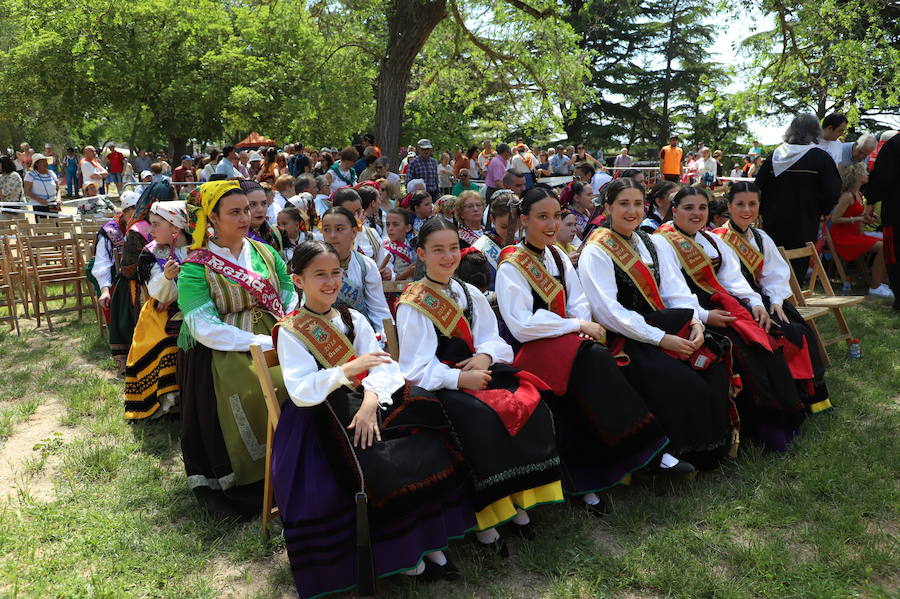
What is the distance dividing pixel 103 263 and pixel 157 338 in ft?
5.64

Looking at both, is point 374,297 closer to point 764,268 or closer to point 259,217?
point 259,217

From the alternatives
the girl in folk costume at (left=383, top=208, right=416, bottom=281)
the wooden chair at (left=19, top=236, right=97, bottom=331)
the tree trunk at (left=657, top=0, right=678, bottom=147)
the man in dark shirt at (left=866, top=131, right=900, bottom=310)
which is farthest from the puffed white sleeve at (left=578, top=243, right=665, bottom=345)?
the tree trunk at (left=657, top=0, right=678, bottom=147)

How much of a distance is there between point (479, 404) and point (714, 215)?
3.82 m

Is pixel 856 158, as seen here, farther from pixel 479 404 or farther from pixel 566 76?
pixel 479 404

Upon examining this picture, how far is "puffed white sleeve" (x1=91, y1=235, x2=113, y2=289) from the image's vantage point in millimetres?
5582

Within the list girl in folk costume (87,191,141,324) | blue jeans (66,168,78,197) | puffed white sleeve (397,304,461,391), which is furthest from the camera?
blue jeans (66,168,78,197)

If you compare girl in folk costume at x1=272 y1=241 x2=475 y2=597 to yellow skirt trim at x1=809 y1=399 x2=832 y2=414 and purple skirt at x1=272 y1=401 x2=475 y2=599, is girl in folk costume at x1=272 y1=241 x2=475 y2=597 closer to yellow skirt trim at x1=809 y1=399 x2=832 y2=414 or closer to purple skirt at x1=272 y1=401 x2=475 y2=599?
purple skirt at x1=272 y1=401 x2=475 y2=599

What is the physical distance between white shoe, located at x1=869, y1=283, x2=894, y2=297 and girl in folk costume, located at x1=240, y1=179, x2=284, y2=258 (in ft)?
21.2

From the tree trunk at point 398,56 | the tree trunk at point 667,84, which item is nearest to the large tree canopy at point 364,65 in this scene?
the tree trunk at point 398,56

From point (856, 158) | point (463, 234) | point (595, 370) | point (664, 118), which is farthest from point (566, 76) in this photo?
point (664, 118)

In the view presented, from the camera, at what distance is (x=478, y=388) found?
307 cm

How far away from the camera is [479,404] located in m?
2.96

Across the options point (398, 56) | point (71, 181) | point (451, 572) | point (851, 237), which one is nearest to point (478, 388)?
point (451, 572)

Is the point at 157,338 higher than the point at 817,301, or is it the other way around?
the point at 157,338
